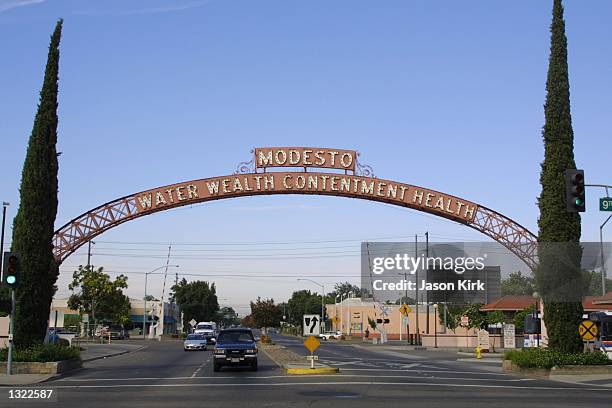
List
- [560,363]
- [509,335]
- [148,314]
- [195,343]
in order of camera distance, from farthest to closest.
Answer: [148,314], [195,343], [509,335], [560,363]

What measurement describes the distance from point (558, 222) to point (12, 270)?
22.5m

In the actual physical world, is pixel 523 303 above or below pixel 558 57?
below

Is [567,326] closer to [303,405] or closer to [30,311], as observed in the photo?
[303,405]

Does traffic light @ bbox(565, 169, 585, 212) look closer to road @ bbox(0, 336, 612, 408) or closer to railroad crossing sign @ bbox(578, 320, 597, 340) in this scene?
road @ bbox(0, 336, 612, 408)

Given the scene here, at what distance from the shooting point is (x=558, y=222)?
30.9 meters

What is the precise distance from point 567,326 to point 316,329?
424 inches

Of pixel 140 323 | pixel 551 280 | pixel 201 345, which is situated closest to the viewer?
pixel 551 280

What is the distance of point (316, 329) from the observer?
96.6ft

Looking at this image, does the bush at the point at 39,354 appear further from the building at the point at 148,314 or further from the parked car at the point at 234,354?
the building at the point at 148,314

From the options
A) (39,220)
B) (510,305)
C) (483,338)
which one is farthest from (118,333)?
(39,220)

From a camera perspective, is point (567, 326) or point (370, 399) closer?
point (370, 399)

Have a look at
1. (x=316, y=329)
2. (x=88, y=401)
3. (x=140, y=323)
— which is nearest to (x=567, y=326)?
(x=316, y=329)

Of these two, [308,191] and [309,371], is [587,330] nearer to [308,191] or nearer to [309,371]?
[309,371]

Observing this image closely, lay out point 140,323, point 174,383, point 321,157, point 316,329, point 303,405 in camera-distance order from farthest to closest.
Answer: point 140,323
point 321,157
point 316,329
point 174,383
point 303,405
